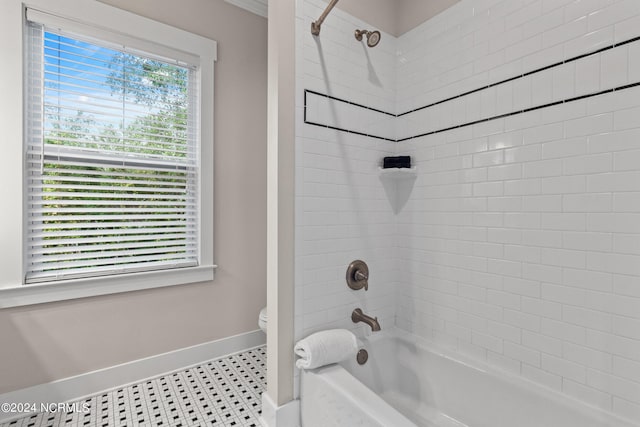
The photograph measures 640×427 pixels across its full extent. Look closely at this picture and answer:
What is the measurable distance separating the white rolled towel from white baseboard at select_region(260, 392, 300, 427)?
9.2 inches

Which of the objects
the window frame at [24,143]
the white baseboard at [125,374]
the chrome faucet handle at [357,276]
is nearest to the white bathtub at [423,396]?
the chrome faucet handle at [357,276]

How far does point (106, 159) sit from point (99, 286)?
81cm

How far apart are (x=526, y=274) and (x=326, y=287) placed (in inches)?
38.5

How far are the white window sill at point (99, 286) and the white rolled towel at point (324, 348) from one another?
1081 mm

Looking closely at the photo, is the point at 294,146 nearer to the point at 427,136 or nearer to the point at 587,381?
the point at 427,136

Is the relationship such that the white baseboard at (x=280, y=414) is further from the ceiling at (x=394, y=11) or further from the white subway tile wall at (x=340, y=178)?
the ceiling at (x=394, y=11)

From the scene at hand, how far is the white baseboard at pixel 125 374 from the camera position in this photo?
164 cm

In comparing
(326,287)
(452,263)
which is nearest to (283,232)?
(326,287)

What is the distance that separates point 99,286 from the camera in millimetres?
1823

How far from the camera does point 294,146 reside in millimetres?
1504

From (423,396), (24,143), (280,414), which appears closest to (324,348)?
(280,414)

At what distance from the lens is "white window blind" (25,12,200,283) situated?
1.69m

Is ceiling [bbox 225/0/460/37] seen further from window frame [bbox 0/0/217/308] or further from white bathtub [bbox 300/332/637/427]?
white bathtub [bbox 300/332/637/427]

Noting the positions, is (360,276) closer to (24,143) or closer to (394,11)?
(394,11)
